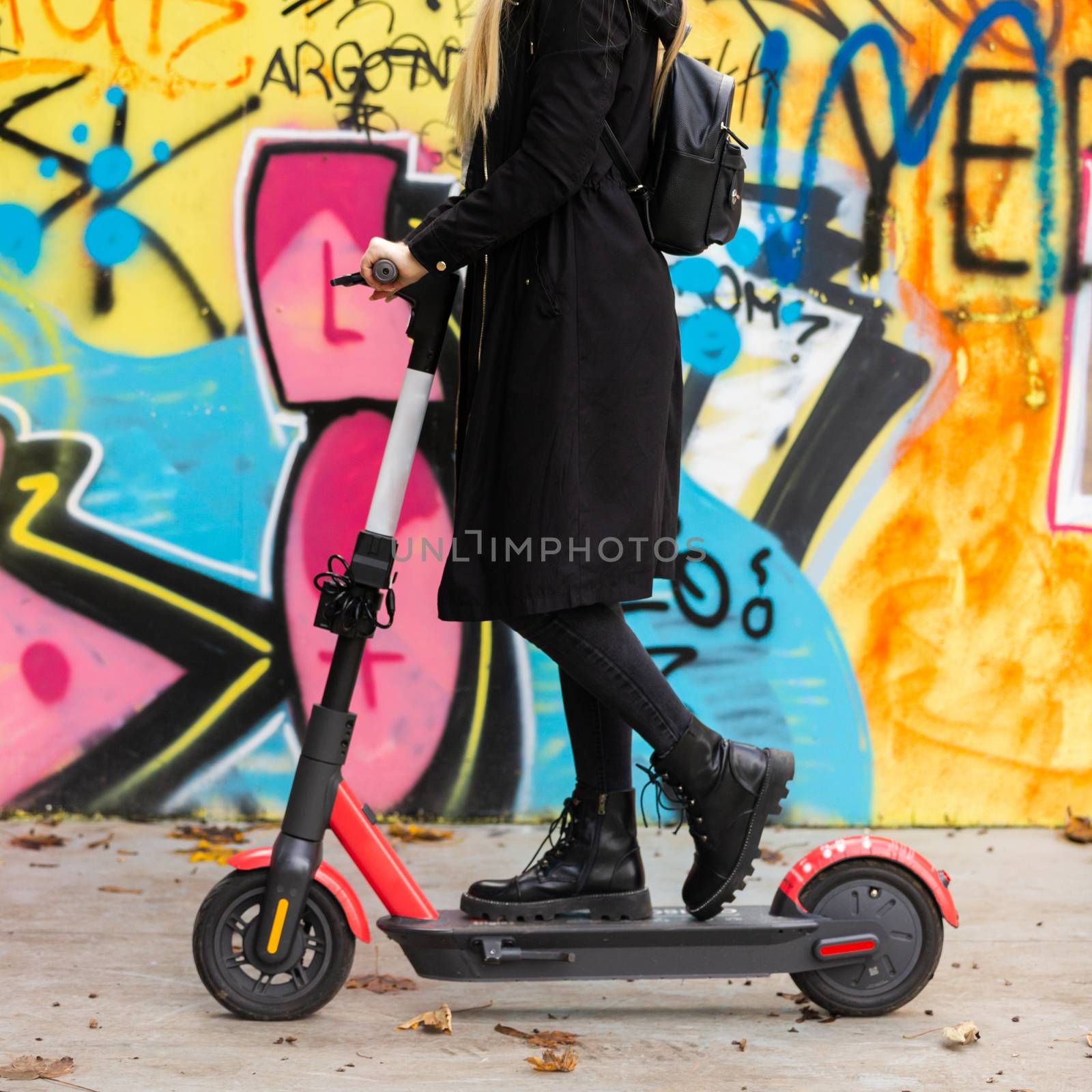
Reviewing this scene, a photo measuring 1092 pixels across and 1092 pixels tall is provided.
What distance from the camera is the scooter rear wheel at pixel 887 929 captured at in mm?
2820

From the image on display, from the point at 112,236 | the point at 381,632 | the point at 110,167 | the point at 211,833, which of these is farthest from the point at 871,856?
the point at 110,167

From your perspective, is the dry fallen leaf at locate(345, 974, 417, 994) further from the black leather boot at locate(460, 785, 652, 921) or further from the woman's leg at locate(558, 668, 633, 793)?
the woman's leg at locate(558, 668, 633, 793)

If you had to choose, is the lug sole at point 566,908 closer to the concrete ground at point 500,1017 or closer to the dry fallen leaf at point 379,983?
the concrete ground at point 500,1017

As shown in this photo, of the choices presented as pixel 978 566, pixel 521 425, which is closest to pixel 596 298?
pixel 521 425

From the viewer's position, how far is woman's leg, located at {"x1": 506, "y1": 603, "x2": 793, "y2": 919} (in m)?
2.69

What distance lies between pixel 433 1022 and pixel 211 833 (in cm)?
154

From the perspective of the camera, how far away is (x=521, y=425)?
2.64 m

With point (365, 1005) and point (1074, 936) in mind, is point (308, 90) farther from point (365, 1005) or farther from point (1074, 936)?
point (1074, 936)

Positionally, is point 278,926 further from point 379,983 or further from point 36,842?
point 36,842

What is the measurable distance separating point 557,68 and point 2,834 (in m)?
2.75

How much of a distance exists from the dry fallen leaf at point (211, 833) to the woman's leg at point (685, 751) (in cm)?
167

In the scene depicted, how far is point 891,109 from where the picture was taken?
414 centimetres

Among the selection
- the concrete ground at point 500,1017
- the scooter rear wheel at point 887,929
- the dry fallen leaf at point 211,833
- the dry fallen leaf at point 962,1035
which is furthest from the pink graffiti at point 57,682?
the dry fallen leaf at point 962,1035

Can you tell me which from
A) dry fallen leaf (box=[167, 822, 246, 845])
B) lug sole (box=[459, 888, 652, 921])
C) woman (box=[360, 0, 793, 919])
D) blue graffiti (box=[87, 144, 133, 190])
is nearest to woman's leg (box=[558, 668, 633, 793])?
woman (box=[360, 0, 793, 919])
